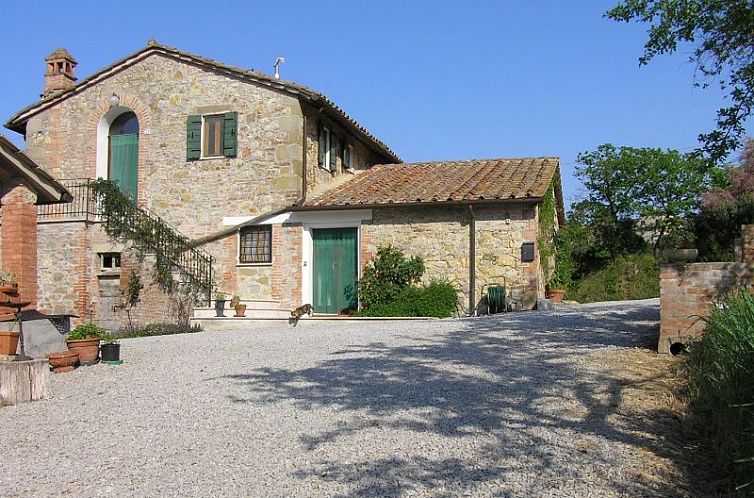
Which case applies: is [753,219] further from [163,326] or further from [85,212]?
[85,212]

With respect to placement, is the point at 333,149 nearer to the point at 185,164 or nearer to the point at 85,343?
the point at 185,164

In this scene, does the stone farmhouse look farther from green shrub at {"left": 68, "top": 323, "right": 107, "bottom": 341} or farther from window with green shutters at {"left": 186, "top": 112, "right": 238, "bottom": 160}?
green shrub at {"left": 68, "top": 323, "right": 107, "bottom": 341}

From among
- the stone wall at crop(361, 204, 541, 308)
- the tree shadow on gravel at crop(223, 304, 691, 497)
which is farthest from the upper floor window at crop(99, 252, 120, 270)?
the tree shadow on gravel at crop(223, 304, 691, 497)

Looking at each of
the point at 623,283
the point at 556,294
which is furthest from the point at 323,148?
the point at 623,283

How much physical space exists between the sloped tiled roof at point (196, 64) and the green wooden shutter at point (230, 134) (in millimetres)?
1044

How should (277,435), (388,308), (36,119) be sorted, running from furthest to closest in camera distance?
(36,119)
(388,308)
(277,435)

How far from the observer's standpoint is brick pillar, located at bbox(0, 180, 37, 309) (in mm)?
10102

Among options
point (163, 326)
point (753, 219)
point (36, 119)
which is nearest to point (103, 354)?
point (163, 326)

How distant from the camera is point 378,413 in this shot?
581 cm

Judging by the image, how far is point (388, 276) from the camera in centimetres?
1608

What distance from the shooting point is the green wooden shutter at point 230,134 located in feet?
57.6

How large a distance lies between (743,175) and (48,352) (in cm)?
2171

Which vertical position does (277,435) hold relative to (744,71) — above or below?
below

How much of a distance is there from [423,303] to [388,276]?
109 centimetres
